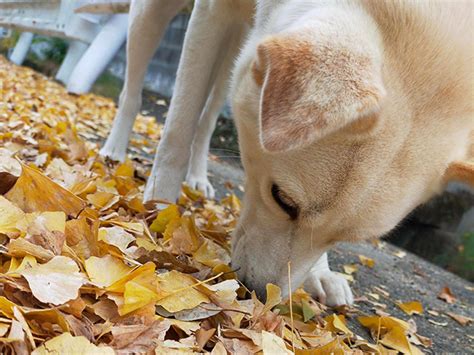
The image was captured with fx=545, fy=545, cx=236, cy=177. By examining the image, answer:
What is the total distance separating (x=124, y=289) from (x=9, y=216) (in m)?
0.34

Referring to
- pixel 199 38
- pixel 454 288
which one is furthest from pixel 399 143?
pixel 454 288

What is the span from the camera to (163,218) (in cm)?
173

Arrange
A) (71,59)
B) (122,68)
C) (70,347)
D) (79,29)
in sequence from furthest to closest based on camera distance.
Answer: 1. (122,68)
2. (71,59)
3. (79,29)
4. (70,347)

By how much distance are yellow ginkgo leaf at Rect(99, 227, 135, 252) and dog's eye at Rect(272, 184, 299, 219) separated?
408 mm

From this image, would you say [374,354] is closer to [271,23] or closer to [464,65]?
[464,65]

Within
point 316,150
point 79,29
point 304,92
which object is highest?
point 79,29

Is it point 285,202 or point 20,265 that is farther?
point 285,202

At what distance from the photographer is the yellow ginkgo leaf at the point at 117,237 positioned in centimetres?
137

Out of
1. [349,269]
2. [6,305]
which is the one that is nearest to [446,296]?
[349,269]

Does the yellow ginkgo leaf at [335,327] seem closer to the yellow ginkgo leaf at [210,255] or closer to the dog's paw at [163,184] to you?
the yellow ginkgo leaf at [210,255]

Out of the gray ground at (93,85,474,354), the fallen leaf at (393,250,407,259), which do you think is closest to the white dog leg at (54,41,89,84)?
the gray ground at (93,85,474,354)

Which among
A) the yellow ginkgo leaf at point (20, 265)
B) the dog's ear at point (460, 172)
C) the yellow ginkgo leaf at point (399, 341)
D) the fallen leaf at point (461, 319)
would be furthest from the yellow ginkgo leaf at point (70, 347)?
the fallen leaf at point (461, 319)

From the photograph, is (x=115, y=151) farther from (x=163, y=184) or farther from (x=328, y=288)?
(x=328, y=288)

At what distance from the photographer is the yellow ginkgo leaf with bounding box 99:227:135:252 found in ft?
4.50
